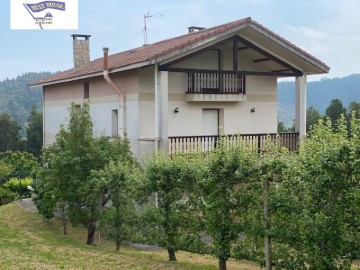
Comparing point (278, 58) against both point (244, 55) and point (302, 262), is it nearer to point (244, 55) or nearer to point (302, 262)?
point (244, 55)

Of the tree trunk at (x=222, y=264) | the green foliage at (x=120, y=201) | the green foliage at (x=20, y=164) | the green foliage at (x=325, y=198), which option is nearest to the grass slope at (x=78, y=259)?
the tree trunk at (x=222, y=264)

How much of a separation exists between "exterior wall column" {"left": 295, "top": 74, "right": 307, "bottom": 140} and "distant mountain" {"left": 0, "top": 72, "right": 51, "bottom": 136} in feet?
395

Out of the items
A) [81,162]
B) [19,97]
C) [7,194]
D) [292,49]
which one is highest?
[19,97]

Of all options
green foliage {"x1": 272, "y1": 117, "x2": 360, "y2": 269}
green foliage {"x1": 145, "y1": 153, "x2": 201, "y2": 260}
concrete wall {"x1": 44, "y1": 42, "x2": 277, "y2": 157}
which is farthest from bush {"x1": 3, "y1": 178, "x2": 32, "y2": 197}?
green foliage {"x1": 272, "y1": 117, "x2": 360, "y2": 269}

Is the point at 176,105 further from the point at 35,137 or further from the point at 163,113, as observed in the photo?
the point at 35,137

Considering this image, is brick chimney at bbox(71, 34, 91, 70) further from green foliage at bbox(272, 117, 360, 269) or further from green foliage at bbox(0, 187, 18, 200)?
green foliage at bbox(272, 117, 360, 269)

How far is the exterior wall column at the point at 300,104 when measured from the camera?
19.7 meters

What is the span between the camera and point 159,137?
16.6 m

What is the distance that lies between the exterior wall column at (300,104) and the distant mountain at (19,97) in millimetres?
120315

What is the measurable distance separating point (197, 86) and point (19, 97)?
14427 centimetres

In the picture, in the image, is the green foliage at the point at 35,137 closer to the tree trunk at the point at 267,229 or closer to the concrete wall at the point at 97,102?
the concrete wall at the point at 97,102

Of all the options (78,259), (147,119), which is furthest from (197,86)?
(78,259)

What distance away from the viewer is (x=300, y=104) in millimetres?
19750

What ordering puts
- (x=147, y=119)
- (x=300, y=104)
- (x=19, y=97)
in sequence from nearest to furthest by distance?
(x=147, y=119), (x=300, y=104), (x=19, y=97)
